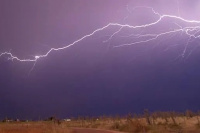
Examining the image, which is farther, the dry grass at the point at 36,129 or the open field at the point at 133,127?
the open field at the point at 133,127

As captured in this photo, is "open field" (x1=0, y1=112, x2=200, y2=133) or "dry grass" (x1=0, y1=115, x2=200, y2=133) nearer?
"dry grass" (x1=0, y1=115, x2=200, y2=133)

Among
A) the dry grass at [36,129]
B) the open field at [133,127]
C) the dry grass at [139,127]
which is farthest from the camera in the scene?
the open field at [133,127]

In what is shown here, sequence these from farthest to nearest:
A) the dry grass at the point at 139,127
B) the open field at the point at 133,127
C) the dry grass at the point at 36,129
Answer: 1. the open field at the point at 133,127
2. the dry grass at the point at 139,127
3. the dry grass at the point at 36,129

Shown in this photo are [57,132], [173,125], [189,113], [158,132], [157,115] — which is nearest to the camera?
[158,132]

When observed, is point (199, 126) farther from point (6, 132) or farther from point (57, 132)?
point (6, 132)

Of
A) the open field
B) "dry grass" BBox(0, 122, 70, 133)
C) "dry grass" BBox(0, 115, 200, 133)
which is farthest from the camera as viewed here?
the open field

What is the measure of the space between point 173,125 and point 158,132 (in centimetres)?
783

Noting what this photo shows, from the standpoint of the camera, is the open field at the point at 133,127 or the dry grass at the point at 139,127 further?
the open field at the point at 133,127

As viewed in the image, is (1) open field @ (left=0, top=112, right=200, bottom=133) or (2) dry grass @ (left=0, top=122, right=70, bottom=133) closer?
(2) dry grass @ (left=0, top=122, right=70, bottom=133)

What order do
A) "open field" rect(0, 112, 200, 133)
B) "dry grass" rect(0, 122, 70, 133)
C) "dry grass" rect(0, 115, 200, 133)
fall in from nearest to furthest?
"dry grass" rect(0, 122, 70, 133) < "dry grass" rect(0, 115, 200, 133) < "open field" rect(0, 112, 200, 133)

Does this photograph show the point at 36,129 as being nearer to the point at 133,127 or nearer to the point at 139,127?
the point at 133,127

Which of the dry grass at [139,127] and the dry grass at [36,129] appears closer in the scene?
the dry grass at [36,129]

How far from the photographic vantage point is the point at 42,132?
33219mm

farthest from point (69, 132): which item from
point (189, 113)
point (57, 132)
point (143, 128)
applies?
point (189, 113)
